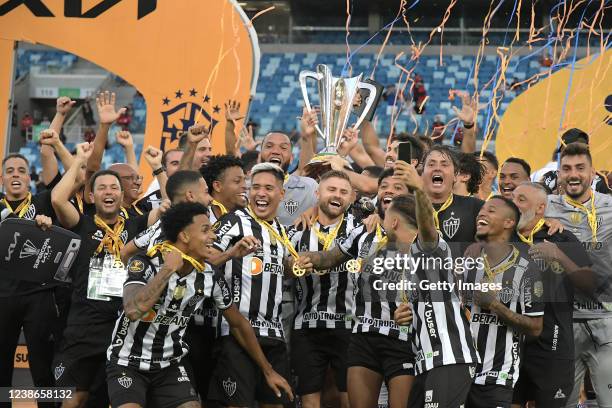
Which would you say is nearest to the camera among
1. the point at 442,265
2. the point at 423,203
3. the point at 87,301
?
the point at 423,203

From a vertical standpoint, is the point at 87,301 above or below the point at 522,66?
below

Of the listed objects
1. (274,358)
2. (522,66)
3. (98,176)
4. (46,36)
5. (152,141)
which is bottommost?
(274,358)

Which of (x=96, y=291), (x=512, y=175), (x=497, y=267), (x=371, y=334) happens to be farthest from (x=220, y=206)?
(x=512, y=175)

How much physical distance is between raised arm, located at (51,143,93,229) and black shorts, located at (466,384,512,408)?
10.1 feet

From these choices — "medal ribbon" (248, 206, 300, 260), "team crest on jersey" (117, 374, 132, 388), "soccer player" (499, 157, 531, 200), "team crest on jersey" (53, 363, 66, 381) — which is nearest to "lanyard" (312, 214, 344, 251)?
"medal ribbon" (248, 206, 300, 260)

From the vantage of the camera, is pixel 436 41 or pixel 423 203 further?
pixel 436 41

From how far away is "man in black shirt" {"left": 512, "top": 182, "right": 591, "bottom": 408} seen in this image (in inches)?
267

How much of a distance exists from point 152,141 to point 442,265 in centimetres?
490

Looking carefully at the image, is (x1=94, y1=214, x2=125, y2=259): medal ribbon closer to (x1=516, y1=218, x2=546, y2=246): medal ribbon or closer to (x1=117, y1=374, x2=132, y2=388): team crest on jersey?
(x1=117, y1=374, x2=132, y2=388): team crest on jersey

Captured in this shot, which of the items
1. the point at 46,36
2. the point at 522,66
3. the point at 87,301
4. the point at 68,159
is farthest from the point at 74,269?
the point at 522,66

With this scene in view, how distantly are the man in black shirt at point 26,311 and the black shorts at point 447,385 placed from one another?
304 cm

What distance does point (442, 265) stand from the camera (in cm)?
596

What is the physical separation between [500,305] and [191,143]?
2.67m

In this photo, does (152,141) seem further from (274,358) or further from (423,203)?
(423,203)
